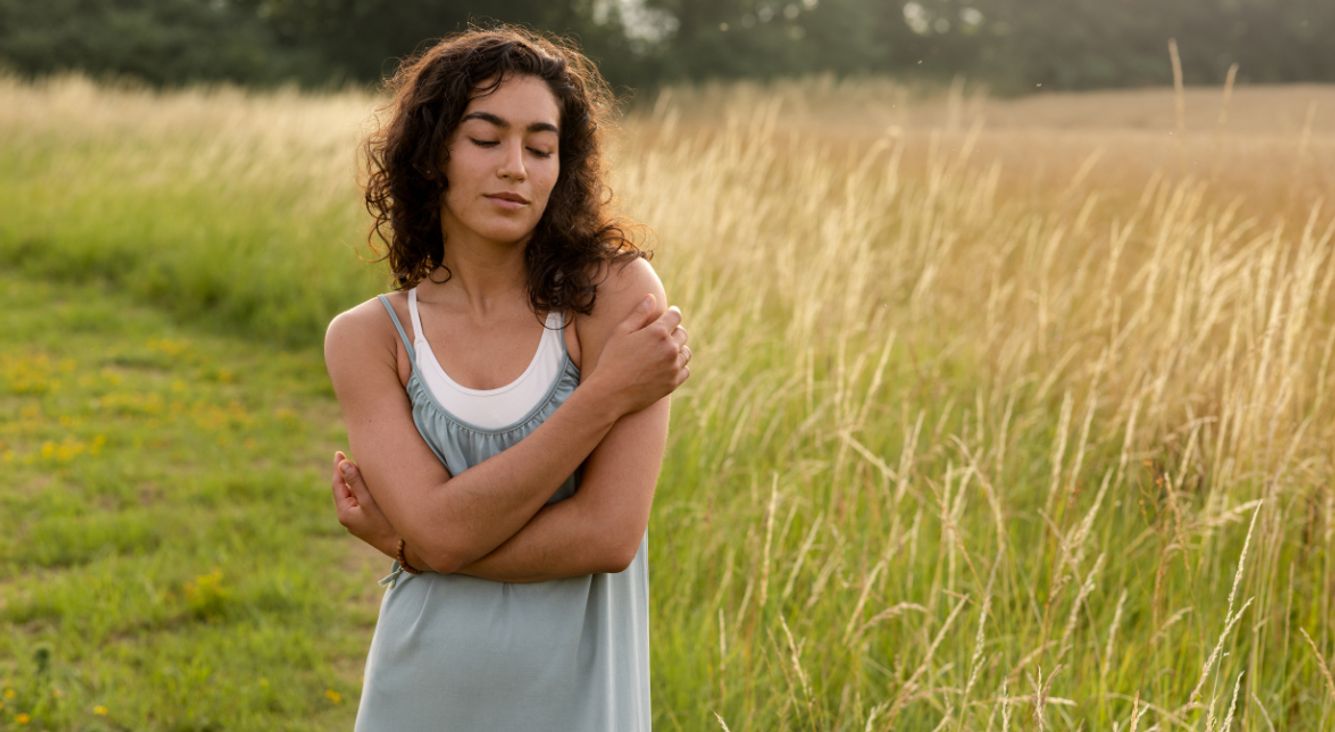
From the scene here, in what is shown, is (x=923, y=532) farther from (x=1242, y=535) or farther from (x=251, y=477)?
(x=251, y=477)

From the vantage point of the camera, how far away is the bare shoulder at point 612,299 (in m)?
1.66

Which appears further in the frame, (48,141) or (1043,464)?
(48,141)

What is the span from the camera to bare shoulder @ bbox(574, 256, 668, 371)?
5.43ft

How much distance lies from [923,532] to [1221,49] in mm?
24733

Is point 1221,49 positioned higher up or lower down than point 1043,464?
higher up

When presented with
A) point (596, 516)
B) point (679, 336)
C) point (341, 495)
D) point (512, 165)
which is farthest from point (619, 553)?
point (512, 165)

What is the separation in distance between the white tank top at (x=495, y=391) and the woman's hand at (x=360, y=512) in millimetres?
172

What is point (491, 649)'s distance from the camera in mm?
1581

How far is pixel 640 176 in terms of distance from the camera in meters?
6.88

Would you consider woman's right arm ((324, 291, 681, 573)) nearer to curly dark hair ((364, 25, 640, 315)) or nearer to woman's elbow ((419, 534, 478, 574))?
woman's elbow ((419, 534, 478, 574))

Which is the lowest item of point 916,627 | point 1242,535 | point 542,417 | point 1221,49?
point 916,627

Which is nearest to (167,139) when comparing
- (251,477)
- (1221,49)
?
(251,477)

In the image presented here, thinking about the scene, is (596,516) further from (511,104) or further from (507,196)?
(511,104)

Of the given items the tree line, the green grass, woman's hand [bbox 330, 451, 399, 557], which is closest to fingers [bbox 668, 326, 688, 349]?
woman's hand [bbox 330, 451, 399, 557]
